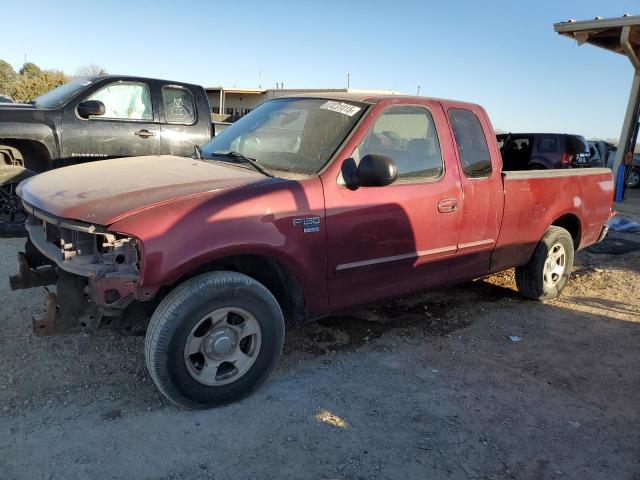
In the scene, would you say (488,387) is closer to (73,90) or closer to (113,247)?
(113,247)

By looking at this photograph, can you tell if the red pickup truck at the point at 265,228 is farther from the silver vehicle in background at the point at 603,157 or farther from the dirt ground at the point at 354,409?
the silver vehicle in background at the point at 603,157

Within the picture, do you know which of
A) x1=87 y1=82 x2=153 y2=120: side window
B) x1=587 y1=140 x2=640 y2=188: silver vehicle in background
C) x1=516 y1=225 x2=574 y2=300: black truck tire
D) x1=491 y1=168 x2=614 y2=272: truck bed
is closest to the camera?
x1=491 y1=168 x2=614 y2=272: truck bed

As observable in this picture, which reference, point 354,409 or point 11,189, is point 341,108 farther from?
point 11,189

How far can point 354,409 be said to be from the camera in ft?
10.3

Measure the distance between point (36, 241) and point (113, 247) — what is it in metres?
0.89

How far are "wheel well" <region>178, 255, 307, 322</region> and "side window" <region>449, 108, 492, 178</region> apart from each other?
1734 millimetres

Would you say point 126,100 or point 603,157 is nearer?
point 126,100

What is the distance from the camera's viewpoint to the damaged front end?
270 cm

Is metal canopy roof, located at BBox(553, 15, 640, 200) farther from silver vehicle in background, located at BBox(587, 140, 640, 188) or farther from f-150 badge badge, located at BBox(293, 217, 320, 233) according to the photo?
f-150 badge badge, located at BBox(293, 217, 320, 233)

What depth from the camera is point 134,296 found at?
2.72m

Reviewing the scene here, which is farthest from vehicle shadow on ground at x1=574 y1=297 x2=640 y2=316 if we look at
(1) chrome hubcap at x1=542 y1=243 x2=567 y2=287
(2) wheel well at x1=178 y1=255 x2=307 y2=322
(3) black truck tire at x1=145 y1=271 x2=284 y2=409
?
(3) black truck tire at x1=145 y1=271 x2=284 y2=409

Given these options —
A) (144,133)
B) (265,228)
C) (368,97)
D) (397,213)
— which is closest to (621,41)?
(368,97)

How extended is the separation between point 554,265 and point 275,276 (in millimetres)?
3289

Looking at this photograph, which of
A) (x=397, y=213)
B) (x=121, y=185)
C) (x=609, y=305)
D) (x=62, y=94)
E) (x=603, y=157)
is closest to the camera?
(x=121, y=185)
